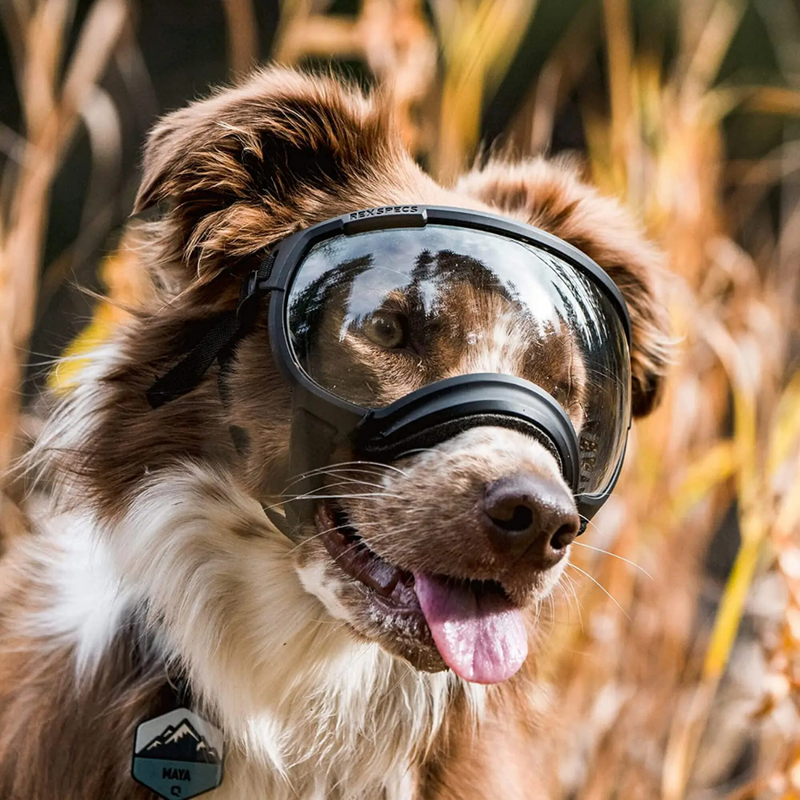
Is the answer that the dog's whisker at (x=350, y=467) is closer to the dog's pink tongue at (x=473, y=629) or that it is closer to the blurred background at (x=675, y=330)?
the dog's pink tongue at (x=473, y=629)

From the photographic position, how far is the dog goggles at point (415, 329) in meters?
1.86

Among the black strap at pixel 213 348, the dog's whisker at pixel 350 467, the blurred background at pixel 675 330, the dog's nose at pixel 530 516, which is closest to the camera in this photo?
the dog's nose at pixel 530 516

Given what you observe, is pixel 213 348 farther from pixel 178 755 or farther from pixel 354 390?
pixel 178 755

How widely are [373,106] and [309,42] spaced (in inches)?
45.1

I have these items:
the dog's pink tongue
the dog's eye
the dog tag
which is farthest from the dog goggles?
the dog tag

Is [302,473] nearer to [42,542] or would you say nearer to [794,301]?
[42,542]

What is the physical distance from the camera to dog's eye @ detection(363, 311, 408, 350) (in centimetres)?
193

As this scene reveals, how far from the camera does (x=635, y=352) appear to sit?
2531mm

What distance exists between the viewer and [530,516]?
178cm

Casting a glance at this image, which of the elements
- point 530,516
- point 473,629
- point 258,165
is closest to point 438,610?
point 473,629

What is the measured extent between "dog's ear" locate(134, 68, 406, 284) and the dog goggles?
0.47 ft

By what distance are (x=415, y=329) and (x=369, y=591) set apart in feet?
1.56

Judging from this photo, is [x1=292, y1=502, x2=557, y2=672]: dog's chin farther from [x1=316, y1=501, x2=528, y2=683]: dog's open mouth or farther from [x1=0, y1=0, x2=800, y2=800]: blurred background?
[x1=0, y1=0, x2=800, y2=800]: blurred background

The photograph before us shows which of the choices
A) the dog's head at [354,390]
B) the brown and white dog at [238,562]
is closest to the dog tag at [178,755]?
the brown and white dog at [238,562]
